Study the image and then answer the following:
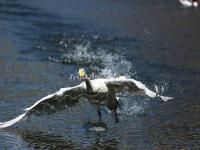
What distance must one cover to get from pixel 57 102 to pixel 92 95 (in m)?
0.81

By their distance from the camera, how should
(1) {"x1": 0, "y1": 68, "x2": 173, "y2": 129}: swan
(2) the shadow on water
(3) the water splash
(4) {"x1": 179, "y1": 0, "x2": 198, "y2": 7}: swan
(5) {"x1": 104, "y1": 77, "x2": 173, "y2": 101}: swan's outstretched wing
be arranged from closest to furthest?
(2) the shadow on water → (1) {"x1": 0, "y1": 68, "x2": 173, "y2": 129}: swan → (5) {"x1": 104, "y1": 77, "x2": 173, "y2": 101}: swan's outstretched wing → (3) the water splash → (4) {"x1": 179, "y1": 0, "x2": 198, "y2": 7}: swan

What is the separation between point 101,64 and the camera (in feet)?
67.8

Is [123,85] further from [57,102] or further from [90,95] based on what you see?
[57,102]

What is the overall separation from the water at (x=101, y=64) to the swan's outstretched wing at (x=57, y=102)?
40 cm

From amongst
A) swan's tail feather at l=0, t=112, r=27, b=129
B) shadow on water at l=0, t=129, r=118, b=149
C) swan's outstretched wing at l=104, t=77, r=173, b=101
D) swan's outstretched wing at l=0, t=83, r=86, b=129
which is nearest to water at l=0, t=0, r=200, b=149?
shadow on water at l=0, t=129, r=118, b=149

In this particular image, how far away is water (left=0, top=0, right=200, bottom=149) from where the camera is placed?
1285 centimetres

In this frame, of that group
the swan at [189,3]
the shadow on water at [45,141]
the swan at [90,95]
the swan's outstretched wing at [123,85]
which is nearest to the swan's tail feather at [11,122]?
the swan at [90,95]

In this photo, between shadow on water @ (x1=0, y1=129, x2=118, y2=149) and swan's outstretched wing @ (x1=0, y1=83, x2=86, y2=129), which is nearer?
shadow on water @ (x1=0, y1=129, x2=118, y2=149)

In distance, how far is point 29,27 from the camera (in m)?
27.8

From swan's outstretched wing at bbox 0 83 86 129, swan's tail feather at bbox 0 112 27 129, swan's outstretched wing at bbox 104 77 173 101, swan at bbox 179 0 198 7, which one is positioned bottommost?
swan's tail feather at bbox 0 112 27 129

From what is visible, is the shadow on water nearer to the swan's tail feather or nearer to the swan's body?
the swan's tail feather

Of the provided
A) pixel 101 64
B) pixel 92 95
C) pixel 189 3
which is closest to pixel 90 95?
pixel 92 95

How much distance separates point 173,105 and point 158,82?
269 centimetres

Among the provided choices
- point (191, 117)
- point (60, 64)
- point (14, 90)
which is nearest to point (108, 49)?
point (60, 64)
